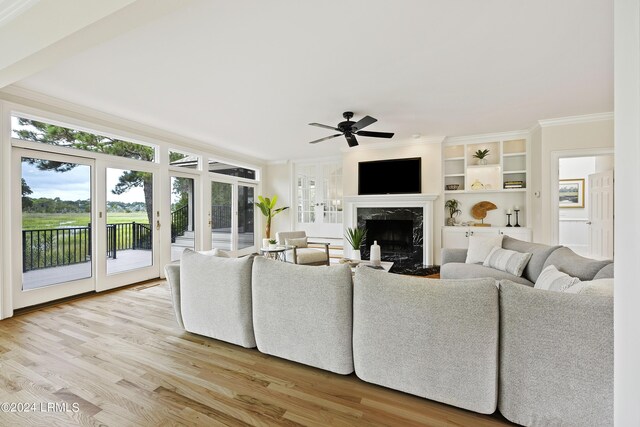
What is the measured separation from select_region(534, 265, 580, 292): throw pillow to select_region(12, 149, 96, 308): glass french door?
5210 mm

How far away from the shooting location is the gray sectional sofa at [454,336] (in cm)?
133

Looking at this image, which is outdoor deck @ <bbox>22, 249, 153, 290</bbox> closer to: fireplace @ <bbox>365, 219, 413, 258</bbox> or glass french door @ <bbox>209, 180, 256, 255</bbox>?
glass french door @ <bbox>209, 180, 256, 255</bbox>

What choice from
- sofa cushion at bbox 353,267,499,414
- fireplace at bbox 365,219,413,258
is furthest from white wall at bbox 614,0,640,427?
fireplace at bbox 365,219,413,258

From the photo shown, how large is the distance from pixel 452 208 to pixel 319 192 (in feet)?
10.5

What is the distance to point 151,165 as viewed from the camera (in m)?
4.69

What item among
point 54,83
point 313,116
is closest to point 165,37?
point 54,83

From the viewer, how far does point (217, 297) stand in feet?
7.75

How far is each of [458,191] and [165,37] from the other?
211 inches

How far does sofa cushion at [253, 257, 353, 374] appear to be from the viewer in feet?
6.17

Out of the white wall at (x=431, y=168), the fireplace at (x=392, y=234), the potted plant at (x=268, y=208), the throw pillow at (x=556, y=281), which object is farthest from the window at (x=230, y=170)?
the throw pillow at (x=556, y=281)

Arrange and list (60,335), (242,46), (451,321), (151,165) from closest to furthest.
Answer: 1. (451,321)
2. (242,46)
3. (60,335)
4. (151,165)

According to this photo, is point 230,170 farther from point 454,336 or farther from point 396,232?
point 454,336

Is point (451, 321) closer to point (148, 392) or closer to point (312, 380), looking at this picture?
point (312, 380)

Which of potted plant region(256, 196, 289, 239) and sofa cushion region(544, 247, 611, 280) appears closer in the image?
sofa cushion region(544, 247, 611, 280)
